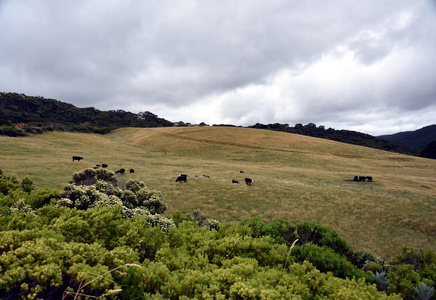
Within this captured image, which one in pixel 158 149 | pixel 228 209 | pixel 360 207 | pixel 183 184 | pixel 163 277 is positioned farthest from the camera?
pixel 158 149

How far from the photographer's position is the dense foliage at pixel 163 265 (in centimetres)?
335

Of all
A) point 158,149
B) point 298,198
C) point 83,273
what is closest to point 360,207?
point 298,198

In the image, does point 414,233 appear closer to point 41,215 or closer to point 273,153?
point 41,215

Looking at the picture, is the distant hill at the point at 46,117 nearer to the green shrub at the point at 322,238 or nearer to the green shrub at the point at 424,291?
the green shrub at the point at 322,238

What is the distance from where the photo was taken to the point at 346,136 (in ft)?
407

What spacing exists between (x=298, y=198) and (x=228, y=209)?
8049 millimetres

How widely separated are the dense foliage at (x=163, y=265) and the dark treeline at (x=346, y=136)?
125 metres

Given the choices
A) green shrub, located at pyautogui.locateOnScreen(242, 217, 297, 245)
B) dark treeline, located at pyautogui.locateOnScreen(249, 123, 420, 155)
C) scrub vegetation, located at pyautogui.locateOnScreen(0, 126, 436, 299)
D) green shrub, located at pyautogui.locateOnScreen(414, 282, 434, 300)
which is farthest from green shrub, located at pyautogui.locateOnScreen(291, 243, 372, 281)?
dark treeline, located at pyautogui.locateOnScreen(249, 123, 420, 155)

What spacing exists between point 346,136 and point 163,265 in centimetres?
14353

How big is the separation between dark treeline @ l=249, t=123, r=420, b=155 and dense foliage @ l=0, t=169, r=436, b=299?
409ft

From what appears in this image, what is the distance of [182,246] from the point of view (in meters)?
5.50

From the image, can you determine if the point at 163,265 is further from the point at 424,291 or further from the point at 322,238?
the point at 322,238

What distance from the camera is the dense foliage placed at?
3.35 metres

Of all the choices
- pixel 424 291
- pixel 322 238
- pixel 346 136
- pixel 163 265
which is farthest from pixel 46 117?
pixel 346 136
